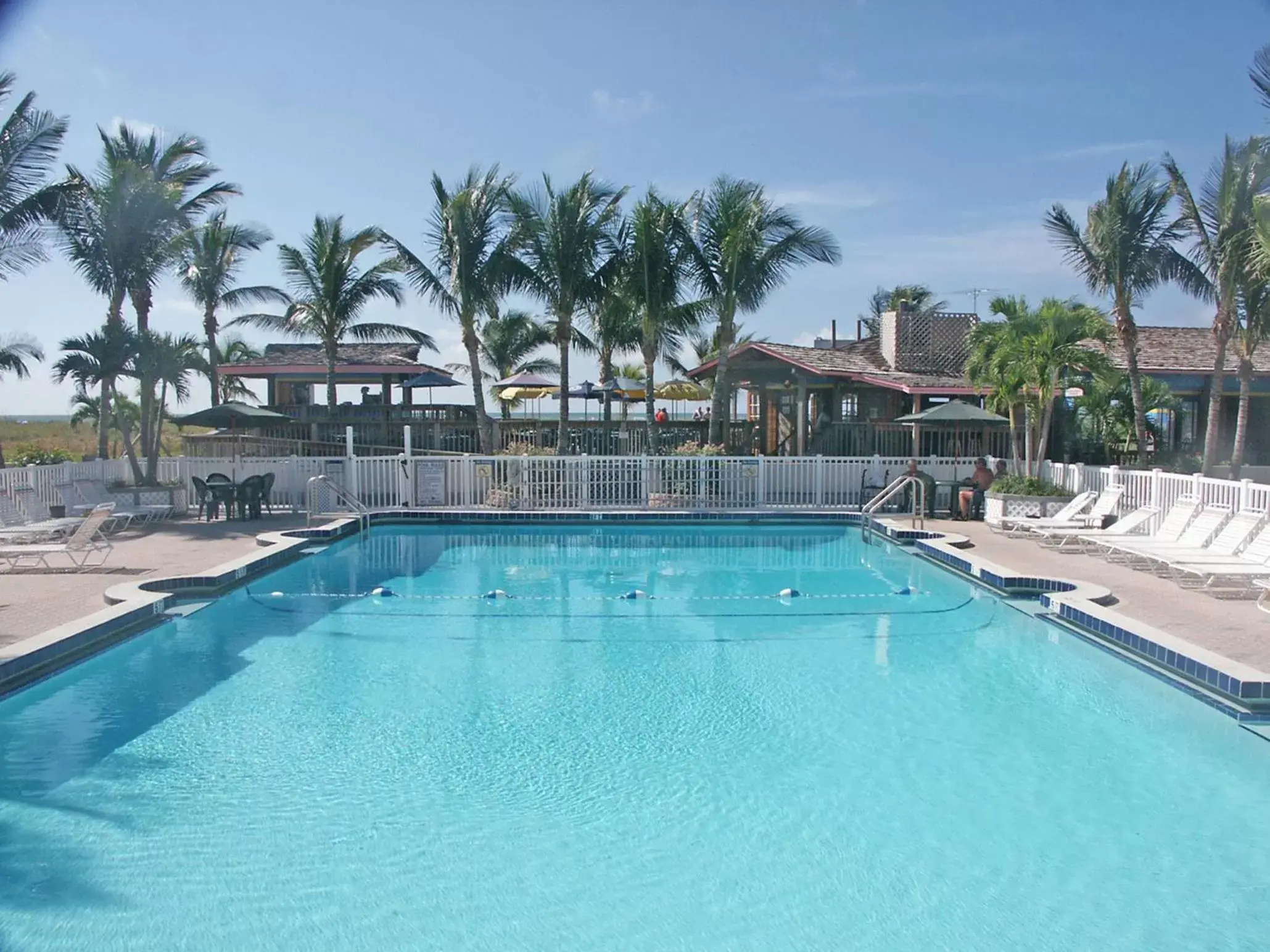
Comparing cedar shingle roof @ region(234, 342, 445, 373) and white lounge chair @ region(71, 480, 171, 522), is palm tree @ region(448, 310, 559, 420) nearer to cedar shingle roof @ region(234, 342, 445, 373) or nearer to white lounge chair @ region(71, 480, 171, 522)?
cedar shingle roof @ region(234, 342, 445, 373)

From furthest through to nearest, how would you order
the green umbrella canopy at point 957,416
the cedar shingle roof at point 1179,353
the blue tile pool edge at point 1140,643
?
1. the cedar shingle roof at point 1179,353
2. the green umbrella canopy at point 957,416
3. the blue tile pool edge at point 1140,643

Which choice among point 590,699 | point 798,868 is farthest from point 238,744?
point 798,868

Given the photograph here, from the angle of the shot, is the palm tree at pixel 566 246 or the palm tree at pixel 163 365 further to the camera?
the palm tree at pixel 566 246

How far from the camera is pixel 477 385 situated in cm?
2298

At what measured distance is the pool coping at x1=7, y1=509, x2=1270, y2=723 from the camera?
24.2 ft

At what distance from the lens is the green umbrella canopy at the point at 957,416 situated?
1839 centimetres

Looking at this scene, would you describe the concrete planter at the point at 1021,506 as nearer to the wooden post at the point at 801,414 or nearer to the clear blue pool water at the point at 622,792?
the wooden post at the point at 801,414

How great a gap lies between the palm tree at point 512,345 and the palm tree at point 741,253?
14.1 meters

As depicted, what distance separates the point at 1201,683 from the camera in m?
7.52

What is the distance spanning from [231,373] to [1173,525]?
83.4 feet

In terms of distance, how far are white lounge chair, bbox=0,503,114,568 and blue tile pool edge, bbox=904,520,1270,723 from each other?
11.3 meters

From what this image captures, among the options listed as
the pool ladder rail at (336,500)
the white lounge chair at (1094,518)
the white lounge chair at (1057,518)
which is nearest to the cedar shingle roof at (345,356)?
the pool ladder rail at (336,500)

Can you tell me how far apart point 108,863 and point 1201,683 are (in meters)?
7.58

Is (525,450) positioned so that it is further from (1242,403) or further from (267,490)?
(1242,403)
